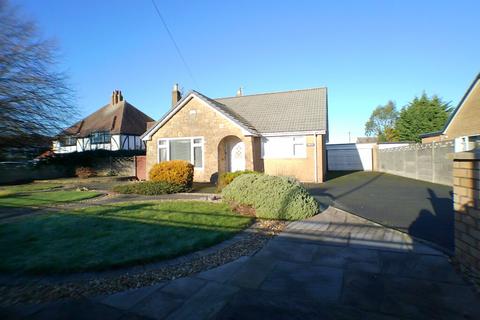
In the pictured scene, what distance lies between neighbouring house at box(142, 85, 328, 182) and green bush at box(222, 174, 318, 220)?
27.6ft

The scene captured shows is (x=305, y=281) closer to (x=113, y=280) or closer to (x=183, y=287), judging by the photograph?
(x=183, y=287)

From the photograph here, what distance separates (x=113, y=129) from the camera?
3105 cm

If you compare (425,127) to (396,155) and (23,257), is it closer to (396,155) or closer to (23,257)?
(396,155)

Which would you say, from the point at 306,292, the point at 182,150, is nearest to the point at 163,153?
the point at 182,150

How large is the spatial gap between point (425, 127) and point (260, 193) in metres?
35.3

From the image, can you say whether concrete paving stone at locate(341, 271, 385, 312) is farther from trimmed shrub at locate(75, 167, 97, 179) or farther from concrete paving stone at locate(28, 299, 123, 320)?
trimmed shrub at locate(75, 167, 97, 179)

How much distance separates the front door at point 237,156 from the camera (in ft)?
59.7

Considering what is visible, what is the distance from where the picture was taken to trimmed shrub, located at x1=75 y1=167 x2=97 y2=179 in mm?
23281

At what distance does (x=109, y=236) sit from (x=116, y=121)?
1140 inches

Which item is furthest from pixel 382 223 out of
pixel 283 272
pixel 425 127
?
pixel 425 127

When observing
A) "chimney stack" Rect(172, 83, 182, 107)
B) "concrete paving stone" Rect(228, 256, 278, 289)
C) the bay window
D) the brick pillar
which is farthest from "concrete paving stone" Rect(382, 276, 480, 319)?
"chimney stack" Rect(172, 83, 182, 107)

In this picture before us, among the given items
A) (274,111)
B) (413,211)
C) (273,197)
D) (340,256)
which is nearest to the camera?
(340,256)

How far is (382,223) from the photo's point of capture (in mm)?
6629

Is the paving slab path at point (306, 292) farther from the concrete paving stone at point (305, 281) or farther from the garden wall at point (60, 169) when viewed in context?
the garden wall at point (60, 169)
